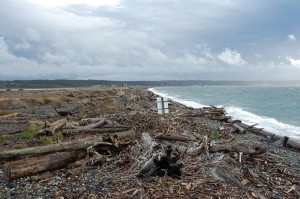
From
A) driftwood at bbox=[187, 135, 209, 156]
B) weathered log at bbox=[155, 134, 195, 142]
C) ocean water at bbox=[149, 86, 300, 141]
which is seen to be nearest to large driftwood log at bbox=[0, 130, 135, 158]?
driftwood at bbox=[187, 135, 209, 156]

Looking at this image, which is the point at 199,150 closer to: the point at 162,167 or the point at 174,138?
the point at 174,138

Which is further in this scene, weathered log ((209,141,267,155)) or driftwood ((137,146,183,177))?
weathered log ((209,141,267,155))

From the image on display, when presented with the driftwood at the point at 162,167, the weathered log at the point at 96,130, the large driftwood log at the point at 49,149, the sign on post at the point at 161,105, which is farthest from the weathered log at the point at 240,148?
the sign on post at the point at 161,105

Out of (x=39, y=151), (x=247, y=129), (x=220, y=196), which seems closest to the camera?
(x=220, y=196)

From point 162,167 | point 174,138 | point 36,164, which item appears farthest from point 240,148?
point 36,164

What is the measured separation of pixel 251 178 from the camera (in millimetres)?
9016

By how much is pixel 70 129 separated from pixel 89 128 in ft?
2.92

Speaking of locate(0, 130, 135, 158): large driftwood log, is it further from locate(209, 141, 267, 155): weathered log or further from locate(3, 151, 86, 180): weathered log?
locate(209, 141, 267, 155): weathered log

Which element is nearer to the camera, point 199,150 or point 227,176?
point 227,176

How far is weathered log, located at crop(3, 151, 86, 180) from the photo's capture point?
840cm

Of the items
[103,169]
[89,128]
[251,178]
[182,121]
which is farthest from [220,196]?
[182,121]

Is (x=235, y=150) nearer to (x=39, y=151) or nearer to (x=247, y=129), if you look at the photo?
(x=39, y=151)

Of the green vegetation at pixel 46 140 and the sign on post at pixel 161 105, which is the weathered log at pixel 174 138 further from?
the sign on post at pixel 161 105

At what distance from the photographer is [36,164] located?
8.84 meters
